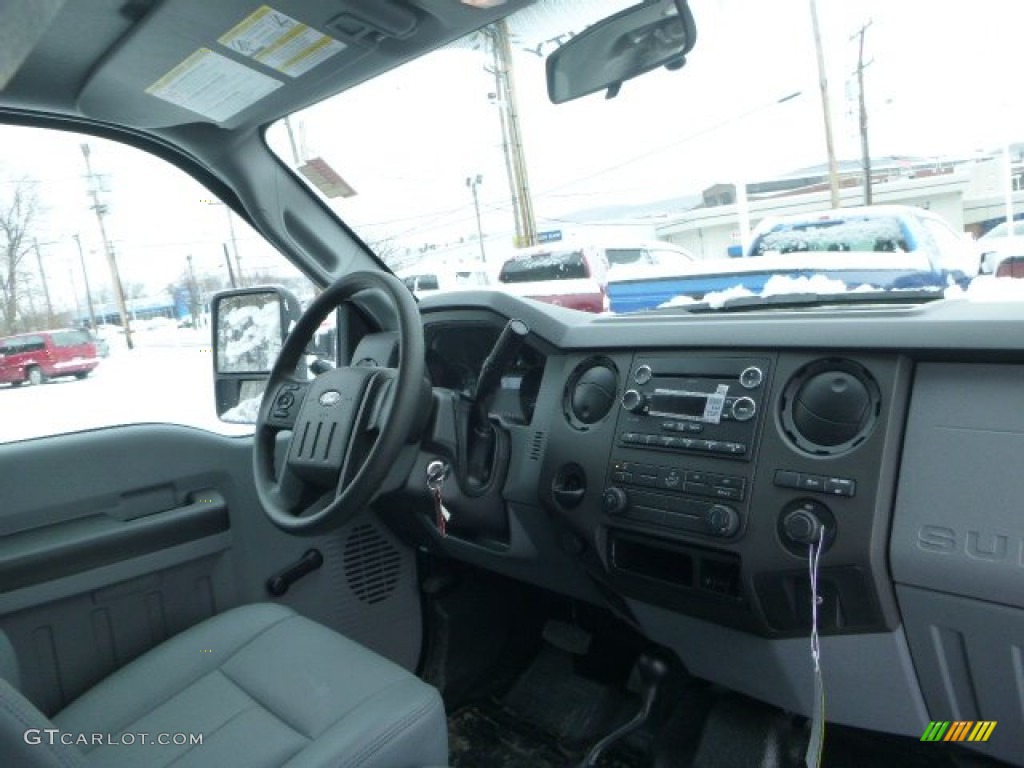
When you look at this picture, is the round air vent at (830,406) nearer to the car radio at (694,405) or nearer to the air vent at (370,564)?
the car radio at (694,405)

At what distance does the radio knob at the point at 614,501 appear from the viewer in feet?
5.14

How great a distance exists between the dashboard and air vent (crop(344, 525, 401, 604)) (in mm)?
512

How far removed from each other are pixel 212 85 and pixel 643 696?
1.96m

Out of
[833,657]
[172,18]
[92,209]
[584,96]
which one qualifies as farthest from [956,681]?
[92,209]

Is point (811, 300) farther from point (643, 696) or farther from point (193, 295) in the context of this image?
point (193, 295)

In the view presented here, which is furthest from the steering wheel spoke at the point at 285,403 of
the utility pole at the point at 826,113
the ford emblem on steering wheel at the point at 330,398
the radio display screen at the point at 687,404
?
the utility pole at the point at 826,113

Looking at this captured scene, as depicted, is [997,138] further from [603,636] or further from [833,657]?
[603,636]

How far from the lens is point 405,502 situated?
1908mm

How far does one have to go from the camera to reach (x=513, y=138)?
2.44 meters

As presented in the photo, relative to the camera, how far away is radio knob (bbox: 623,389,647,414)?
1620 mm

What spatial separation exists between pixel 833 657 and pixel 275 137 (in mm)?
2014

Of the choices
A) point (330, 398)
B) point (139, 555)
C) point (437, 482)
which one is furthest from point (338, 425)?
point (139, 555)

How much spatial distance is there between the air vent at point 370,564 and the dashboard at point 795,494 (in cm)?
51

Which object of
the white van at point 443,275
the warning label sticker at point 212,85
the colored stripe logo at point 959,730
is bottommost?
the colored stripe logo at point 959,730
